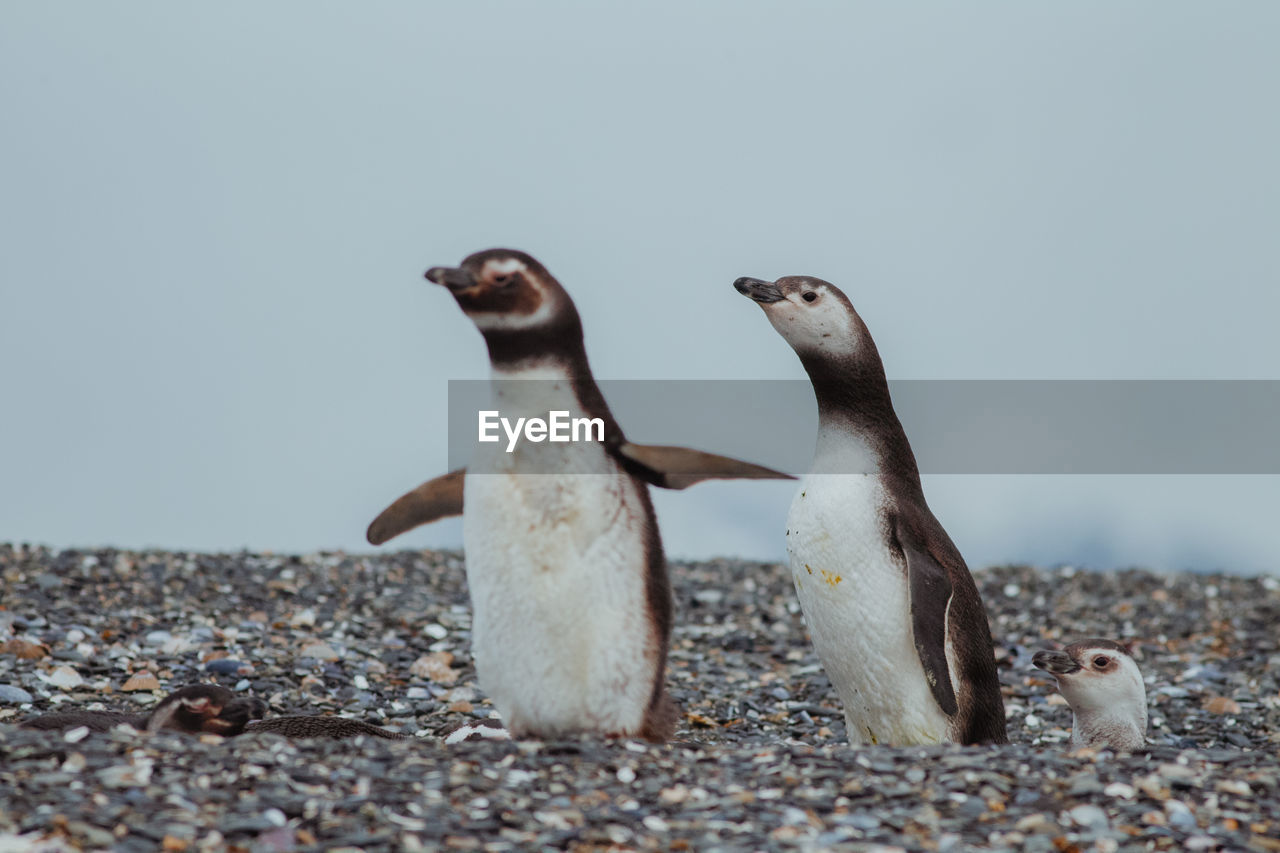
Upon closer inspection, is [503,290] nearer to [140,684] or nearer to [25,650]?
[140,684]

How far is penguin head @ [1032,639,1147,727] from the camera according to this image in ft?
17.8

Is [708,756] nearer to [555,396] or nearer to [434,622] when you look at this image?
[555,396]

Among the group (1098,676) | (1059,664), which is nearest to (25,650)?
(1059,664)

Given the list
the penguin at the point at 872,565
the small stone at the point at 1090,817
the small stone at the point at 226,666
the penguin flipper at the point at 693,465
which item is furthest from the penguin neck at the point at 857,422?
the small stone at the point at 226,666

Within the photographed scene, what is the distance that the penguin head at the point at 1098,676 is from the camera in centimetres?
542

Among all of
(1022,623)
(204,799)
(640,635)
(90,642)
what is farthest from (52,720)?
(1022,623)

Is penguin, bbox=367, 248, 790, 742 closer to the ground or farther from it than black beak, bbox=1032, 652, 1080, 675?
farther from it

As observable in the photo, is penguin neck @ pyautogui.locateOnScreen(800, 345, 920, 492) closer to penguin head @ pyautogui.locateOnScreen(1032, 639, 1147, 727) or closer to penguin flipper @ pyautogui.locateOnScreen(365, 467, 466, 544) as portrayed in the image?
penguin head @ pyautogui.locateOnScreen(1032, 639, 1147, 727)

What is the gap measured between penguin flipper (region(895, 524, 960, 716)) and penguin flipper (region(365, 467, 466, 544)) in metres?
1.58

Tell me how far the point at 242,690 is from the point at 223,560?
4127 millimetres

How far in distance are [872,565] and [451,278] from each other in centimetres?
186

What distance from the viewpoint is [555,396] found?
13.3 feet

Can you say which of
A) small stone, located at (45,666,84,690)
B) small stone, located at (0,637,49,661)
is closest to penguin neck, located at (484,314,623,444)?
small stone, located at (45,666,84,690)

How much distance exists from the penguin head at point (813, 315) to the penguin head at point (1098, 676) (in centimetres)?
152
